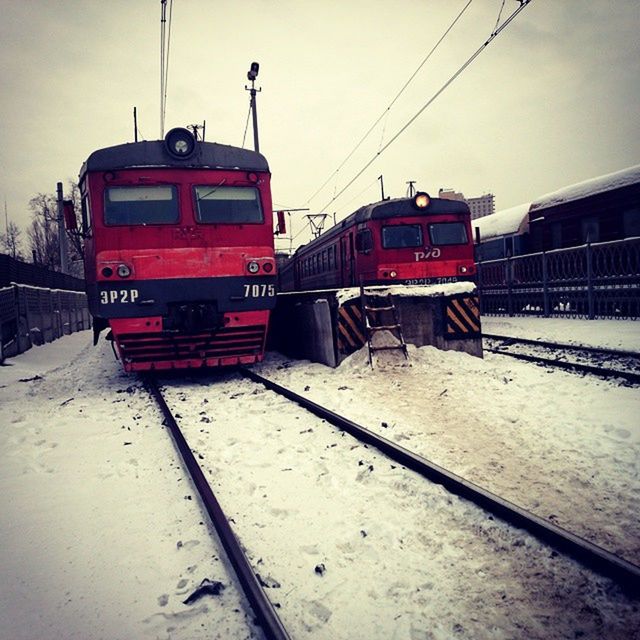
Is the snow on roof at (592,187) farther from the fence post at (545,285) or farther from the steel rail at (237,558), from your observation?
the steel rail at (237,558)

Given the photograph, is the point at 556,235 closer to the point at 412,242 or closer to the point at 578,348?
the point at 412,242

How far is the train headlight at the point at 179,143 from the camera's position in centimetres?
752

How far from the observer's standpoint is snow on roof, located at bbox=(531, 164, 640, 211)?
1408 cm

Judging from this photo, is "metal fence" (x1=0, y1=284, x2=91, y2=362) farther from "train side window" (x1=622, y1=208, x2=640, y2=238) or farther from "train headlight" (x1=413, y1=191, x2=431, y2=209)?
"train side window" (x1=622, y1=208, x2=640, y2=238)

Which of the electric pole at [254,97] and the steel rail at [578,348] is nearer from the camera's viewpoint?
the steel rail at [578,348]

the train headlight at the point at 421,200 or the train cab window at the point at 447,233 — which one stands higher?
the train headlight at the point at 421,200

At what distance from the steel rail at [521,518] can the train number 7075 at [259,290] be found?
3.55 m

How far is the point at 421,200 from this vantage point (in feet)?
37.6

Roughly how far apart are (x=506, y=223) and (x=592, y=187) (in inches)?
170

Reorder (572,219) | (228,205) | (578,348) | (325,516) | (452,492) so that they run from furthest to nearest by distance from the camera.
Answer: (572,219) → (578,348) → (228,205) → (452,492) → (325,516)

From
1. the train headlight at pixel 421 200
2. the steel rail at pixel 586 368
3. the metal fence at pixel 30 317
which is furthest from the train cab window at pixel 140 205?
the steel rail at pixel 586 368

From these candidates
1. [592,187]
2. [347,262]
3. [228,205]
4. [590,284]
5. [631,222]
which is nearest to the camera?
[228,205]

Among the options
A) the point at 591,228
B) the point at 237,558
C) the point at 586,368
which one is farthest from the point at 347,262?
the point at 237,558

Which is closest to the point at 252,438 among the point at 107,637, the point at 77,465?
the point at 77,465
